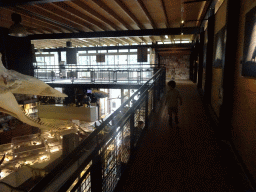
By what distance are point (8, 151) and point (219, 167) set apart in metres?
6.31

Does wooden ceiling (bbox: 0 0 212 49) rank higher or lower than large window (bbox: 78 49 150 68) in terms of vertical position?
higher

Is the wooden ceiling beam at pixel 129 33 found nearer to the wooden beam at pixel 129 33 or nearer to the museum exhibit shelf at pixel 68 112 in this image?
the wooden beam at pixel 129 33

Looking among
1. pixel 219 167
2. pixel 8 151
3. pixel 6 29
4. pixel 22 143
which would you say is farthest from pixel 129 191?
pixel 6 29

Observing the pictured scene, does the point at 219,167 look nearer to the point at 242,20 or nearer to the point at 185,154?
the point at 185,154

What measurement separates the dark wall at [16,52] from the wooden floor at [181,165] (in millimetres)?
8459

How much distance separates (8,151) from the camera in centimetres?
592

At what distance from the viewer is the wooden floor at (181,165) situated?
87.3 inches

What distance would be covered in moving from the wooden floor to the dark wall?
27.8ft

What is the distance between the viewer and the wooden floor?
2217mm

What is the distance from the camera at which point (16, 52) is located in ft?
30.1

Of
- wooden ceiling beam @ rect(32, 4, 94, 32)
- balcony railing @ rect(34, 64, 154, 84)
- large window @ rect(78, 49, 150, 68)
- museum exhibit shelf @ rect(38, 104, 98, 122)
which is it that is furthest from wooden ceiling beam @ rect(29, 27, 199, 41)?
large window @ rect(78, 49, 150, 68)

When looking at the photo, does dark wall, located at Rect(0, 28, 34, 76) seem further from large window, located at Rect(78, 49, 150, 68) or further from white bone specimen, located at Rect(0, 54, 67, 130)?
white bone specimen, located at Rect(0, 54, 67, 130)

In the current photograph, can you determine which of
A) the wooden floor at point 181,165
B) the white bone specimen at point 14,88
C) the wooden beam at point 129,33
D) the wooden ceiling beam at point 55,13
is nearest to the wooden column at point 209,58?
the wooden floor at point 181,165

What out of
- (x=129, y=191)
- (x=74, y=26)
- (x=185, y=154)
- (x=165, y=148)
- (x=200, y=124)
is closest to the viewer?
(x=129, y=191)
